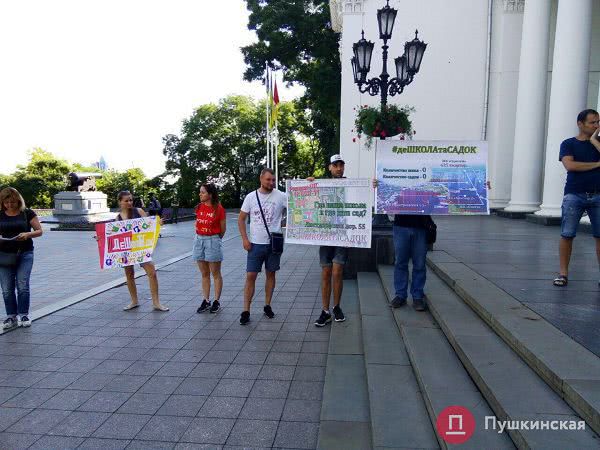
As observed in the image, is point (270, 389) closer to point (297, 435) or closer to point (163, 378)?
point (297, 435)

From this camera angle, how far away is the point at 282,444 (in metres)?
3.17

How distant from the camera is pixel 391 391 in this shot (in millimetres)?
3635

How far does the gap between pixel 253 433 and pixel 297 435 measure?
33 cm

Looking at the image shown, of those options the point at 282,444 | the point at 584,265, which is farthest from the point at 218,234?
the point at 584,265

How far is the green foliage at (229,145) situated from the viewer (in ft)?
145

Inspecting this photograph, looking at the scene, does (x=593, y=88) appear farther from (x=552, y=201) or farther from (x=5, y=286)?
(x=5, y=286)

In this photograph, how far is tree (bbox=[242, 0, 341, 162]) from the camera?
2566 cm

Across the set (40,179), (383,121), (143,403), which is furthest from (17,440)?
(40,179)

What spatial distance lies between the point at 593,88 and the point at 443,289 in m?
16.4

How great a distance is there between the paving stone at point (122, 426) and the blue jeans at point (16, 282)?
3.07 meters

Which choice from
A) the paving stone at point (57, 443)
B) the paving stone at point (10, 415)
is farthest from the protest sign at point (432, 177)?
the paving stone at point (10, 415)

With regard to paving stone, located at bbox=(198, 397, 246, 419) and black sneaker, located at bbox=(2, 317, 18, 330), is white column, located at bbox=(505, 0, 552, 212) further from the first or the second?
black sneaker, located at bbox=(2, 317, 18, 330)

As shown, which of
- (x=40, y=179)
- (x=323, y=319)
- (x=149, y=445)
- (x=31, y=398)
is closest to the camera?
(x=149, y=445)

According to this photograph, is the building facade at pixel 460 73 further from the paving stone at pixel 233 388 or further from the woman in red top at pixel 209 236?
the paving stone at pixel 233 388
